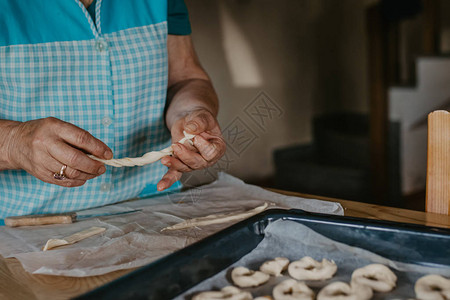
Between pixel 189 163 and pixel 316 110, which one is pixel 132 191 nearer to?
pixel 189 163

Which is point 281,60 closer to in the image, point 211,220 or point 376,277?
point 211,220

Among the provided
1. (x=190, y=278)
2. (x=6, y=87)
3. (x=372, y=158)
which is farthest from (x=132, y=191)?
(x=372, y=158)

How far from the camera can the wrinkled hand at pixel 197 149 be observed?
1.26 meters

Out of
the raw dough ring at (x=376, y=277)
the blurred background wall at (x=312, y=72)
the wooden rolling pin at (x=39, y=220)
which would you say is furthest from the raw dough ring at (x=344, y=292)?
the blurred background wall at (x=312, y=72)

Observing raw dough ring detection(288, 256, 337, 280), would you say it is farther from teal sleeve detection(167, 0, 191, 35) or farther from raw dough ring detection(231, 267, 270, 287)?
teal sleeve detection(167, 0, 191, 35)

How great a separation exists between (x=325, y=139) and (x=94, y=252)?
13.3 feet

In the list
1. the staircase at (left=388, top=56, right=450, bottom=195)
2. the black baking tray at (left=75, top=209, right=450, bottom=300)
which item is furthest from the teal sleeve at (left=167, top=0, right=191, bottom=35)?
the staircase at (left=388, top=56, right=450, bottom=195)

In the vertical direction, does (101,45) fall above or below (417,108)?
above

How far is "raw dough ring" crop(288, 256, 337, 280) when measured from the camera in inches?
35.2

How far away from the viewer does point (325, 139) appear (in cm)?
485

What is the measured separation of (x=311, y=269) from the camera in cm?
91

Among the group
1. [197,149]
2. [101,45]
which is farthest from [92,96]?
[197,149]

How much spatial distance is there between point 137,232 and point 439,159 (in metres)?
0.76

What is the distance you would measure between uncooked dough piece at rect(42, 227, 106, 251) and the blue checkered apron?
304 millimetres
